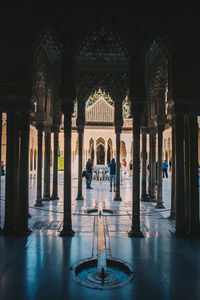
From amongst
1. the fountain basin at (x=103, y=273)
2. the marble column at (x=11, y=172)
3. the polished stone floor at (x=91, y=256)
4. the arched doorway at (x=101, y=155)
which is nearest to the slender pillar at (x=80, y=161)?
the polished stone floor at (x=91, y=256)

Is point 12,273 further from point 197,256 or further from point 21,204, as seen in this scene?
point 197,256

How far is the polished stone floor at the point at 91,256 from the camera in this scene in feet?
8.46

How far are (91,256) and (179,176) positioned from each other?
247cm

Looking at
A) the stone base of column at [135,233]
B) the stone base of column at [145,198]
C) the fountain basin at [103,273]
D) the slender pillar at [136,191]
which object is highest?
the slender pillar at [136,191]

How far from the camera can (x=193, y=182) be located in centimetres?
464

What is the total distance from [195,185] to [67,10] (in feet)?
15.0

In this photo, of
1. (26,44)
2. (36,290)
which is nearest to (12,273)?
(36,290)

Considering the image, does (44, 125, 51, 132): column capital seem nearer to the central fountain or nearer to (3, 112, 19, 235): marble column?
(3, 112, 19, 235): marble column

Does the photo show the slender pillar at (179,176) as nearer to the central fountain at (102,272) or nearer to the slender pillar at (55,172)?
the central fountain at (102,272)

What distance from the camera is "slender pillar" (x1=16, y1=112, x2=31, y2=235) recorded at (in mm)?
4633

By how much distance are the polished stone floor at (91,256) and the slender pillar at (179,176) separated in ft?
1.10

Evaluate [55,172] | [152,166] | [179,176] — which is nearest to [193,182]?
[179,176]

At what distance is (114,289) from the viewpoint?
2.65 m

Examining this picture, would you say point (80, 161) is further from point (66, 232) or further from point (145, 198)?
point (66, 232)
